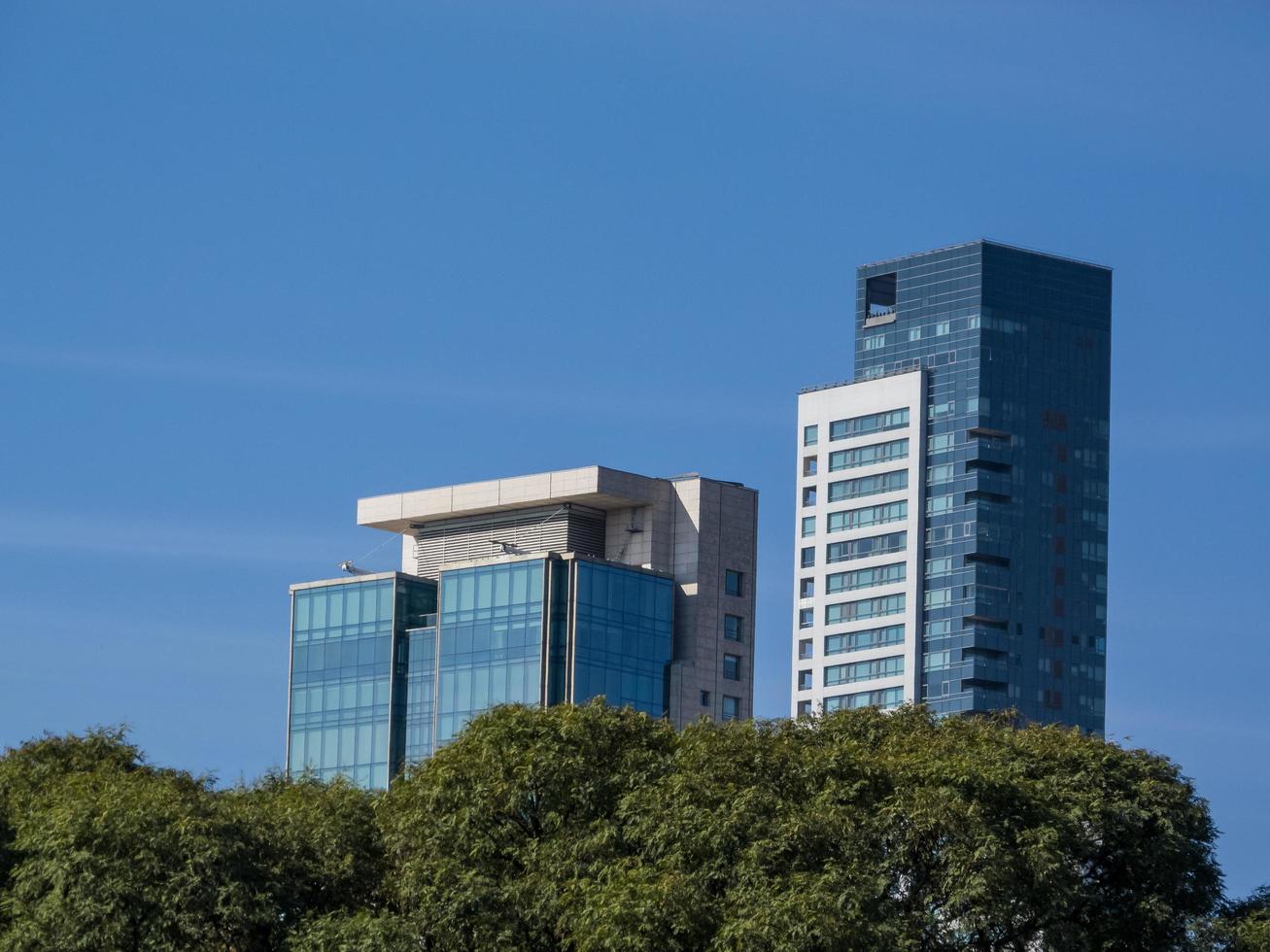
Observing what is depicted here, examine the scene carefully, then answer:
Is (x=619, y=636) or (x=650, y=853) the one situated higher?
(x=619, y=636)

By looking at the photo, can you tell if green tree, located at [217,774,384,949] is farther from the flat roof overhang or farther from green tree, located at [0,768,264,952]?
the flat roof overhang

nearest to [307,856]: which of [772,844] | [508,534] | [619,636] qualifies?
[772,844]

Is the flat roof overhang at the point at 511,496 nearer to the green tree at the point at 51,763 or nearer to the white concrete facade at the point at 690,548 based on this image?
the white concrete facade at the point at 690,548

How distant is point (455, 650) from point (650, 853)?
9997 cm

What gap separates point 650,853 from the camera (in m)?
79.6

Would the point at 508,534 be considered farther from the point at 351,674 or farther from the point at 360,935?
the point at 360,935

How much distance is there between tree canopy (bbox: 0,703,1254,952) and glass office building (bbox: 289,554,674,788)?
7847 centimetres

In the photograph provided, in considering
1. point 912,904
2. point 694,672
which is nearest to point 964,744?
point 912,904

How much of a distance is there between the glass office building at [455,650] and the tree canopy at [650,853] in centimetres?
7847

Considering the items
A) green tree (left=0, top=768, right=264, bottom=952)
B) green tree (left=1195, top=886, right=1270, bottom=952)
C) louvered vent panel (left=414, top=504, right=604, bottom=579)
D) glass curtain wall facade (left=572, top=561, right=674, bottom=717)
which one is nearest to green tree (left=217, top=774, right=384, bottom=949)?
green tree (left=0, top=768, right=264, bottom=952)

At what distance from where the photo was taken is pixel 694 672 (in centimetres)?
17200

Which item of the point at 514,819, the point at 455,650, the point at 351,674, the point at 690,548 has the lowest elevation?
the point at 514,819

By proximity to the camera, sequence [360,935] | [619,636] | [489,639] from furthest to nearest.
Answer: [489,639]
[619,636]
[360,935]

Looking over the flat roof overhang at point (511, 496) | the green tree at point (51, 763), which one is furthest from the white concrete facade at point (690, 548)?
the green tree at point (51, 763)
